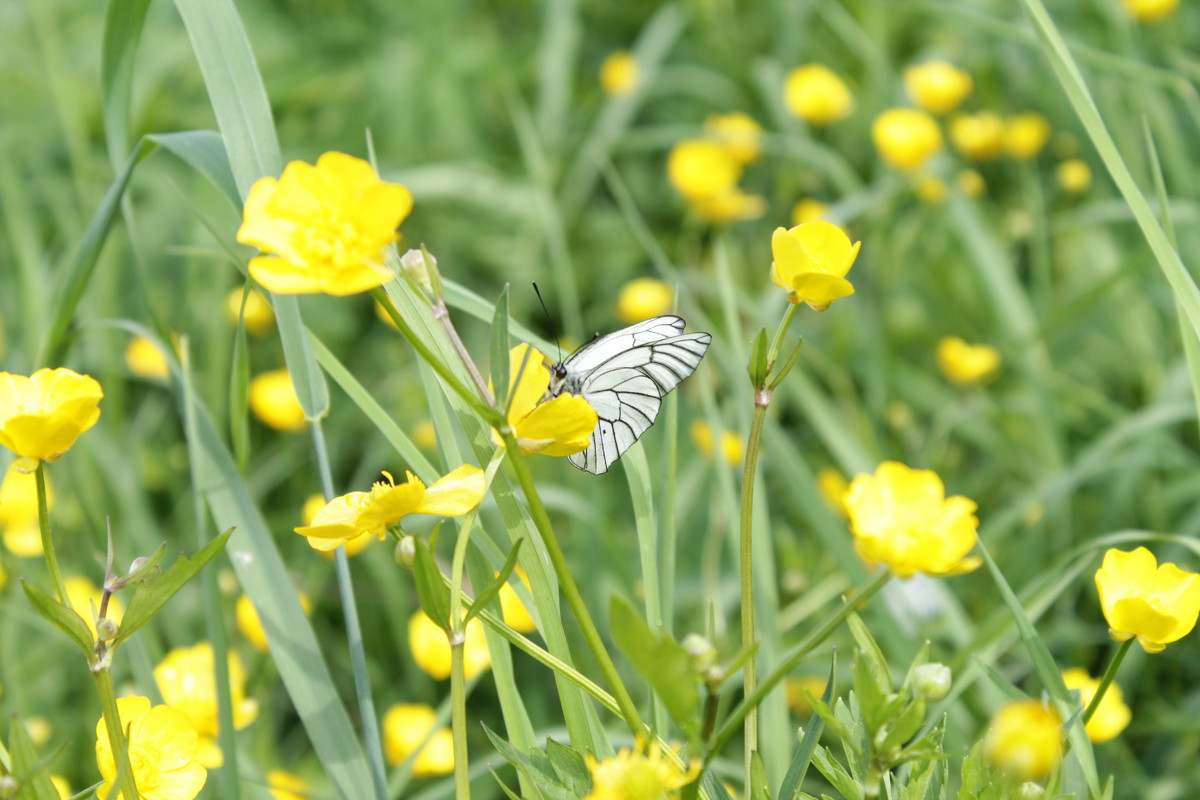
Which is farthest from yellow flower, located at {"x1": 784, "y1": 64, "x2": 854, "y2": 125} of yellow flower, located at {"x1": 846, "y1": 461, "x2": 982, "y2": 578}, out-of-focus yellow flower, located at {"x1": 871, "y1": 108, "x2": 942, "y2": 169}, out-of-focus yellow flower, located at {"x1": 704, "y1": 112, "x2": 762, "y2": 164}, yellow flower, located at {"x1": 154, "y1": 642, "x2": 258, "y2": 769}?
yellow flower, located at {"x1": 846, "y1": 461, "x2": 982, "y2": 578}

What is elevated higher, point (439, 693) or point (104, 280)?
point (104, 280)

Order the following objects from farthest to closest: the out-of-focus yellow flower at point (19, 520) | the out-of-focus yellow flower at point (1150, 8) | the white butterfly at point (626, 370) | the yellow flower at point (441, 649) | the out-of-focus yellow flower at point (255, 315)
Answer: the out-of-focus yellow flower at point (1150, 8) → the out-of-focus yellow flower at point (255, 315) → the out-of-focus yellow flower at point (19, 520) → the yellow flower at point (441, 649) → the white butterfly at point (626, 370)

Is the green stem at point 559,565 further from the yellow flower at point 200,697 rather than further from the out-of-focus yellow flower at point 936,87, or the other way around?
the out-of-focus yellow flower at point 936,87

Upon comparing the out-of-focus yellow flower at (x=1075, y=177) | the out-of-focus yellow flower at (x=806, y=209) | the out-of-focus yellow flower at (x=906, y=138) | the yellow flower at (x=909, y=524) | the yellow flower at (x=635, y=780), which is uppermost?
the yellow flower at (x=909, y=524)

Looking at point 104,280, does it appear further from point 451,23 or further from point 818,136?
point 818,136

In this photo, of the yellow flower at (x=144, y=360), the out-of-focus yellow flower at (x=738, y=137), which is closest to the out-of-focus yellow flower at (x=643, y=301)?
the out-of-focus yellow flower at (x=738, y=137)

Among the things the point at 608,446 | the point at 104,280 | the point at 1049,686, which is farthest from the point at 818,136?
the point at 1049,686

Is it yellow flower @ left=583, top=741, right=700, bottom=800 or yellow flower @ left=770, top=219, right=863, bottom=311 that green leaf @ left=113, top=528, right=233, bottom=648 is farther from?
yellow flower @ left=770, top=219, right=863, bottom=311
